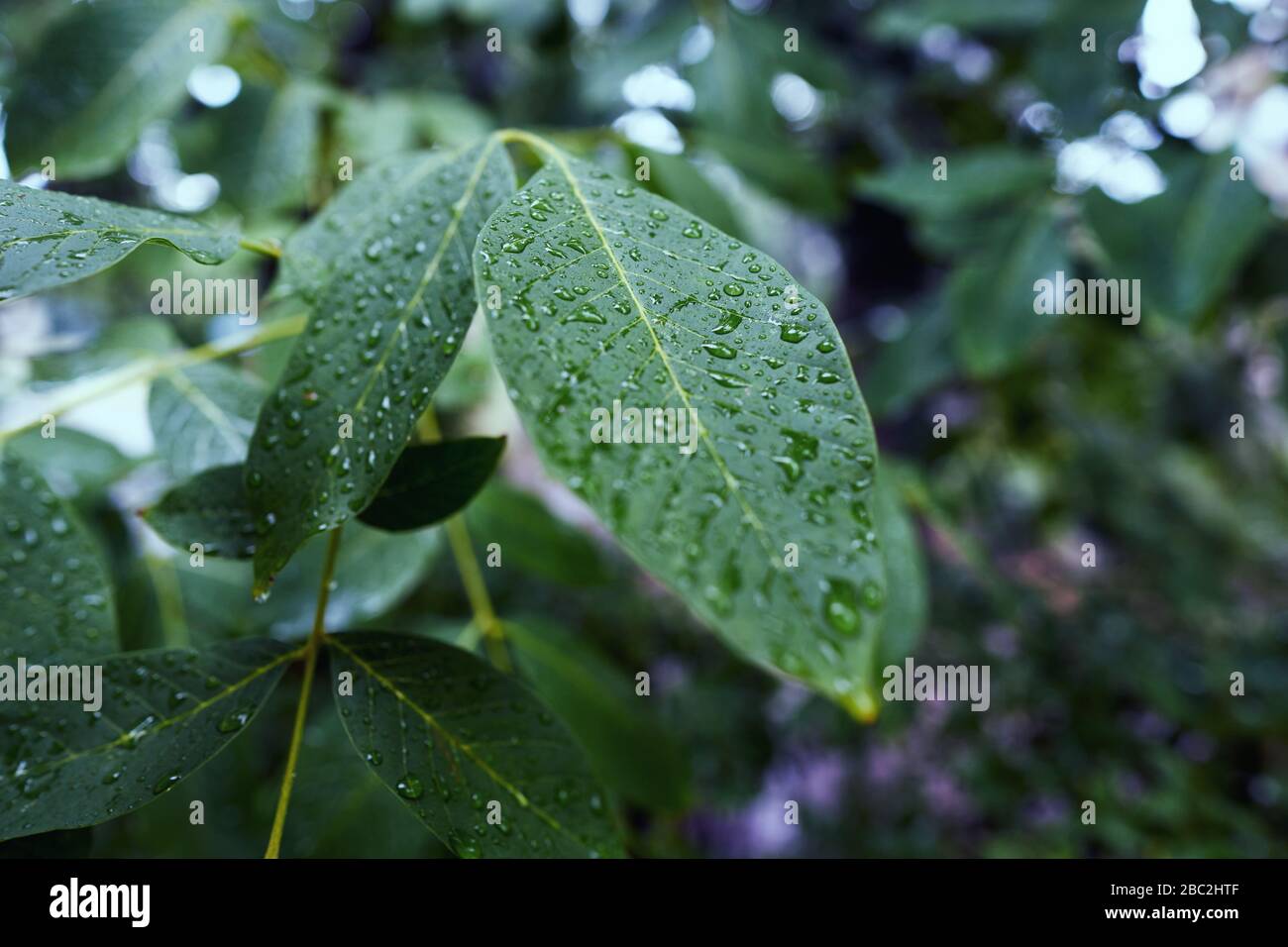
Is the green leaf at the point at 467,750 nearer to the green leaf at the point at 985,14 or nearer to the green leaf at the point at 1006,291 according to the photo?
the green leaf at the point at 1006,291

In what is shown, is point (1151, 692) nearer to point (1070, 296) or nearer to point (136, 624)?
point (1070, 296)

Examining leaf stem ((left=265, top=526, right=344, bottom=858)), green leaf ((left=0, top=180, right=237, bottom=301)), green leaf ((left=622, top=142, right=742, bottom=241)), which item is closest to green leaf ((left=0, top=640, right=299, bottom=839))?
leaf stem ((left=265, top=526, right=344, bottom=858))

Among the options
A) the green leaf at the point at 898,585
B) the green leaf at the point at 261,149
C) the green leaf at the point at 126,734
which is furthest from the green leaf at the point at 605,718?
the green leaf at the point at 261,149

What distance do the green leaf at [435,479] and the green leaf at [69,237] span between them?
3.9 inches

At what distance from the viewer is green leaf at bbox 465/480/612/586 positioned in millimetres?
612

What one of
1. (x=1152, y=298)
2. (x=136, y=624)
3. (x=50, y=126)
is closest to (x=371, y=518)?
(x=136, y=624)

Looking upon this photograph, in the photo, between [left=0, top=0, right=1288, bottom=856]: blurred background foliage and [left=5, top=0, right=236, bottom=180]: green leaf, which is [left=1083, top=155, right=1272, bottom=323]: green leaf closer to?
[left=0, top=0, right=1288, bottom=856]: blurred background foliage

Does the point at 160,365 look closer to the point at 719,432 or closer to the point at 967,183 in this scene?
the point at 719,432

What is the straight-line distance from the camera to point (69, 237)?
0.26 m

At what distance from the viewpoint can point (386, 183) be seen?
1.26 feet

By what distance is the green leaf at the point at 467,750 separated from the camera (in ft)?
0.90

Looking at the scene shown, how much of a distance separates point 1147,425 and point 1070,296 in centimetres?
64

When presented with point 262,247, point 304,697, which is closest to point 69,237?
point 262,247

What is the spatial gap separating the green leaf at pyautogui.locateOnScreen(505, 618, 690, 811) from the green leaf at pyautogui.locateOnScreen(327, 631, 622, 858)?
0.77ft
